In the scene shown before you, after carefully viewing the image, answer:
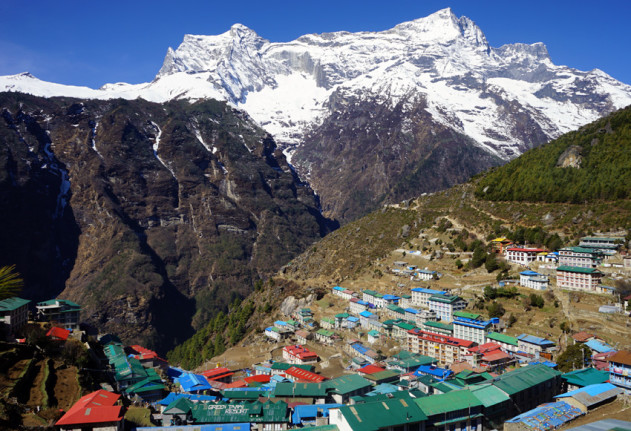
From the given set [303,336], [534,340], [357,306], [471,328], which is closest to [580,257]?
[534,340]

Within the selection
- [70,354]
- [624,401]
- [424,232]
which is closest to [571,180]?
[424,232]

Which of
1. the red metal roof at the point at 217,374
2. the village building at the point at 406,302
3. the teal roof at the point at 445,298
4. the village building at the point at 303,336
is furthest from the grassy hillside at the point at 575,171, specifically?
the red metal roof at the point at 217,374

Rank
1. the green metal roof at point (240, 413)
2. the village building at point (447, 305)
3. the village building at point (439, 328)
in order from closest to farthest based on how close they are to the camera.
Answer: the green metal roof at point (240, 413) < the village building at point (439, 328) < the village building at point (447, 305)

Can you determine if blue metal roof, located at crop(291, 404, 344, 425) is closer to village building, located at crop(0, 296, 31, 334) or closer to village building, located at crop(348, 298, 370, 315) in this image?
village building, located at crop(0, 296, 31, 334)

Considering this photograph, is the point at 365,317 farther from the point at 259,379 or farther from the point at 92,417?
the point at 92,417

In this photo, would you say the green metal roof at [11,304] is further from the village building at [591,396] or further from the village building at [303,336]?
the village building at [591,396]

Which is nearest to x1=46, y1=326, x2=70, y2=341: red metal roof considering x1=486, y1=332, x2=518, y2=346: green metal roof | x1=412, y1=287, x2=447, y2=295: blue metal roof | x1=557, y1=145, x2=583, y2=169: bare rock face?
x1=486, y1=332, x2=518, y2=346: green metal roof

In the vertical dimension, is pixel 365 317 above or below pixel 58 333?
below
